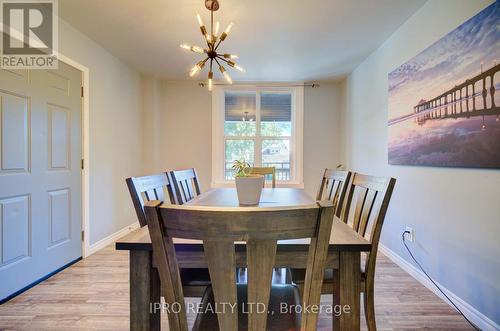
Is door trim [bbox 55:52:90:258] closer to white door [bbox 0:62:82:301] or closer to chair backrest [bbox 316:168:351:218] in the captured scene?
white door [bbox 0:62:82:301]

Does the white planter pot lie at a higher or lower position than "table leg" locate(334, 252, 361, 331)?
higher

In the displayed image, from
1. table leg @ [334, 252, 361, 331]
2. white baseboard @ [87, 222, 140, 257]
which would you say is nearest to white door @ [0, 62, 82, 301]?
white baseboard @ [87, 222, 140, 257]

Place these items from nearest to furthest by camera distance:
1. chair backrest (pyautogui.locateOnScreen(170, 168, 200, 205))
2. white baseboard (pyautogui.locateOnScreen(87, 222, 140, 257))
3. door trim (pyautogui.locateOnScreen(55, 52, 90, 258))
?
chair backrest (pyautogui.locateOnScreen(170, 168, 200, 205)) → door trim (pyautogui.locateOnScreen(55, 52, 90, 258)) → white baseboard (pyautogui.locateOnScreen(87, 222, 140, 257))

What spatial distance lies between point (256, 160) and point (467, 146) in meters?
2.91

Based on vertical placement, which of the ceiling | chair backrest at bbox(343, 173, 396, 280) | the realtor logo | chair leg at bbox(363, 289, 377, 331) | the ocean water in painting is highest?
the ceiling

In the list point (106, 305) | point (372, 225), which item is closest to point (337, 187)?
point (372, 225)

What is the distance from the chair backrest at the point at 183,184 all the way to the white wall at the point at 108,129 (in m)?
1.29

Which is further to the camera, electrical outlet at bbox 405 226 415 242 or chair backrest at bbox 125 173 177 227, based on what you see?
electrical outlet at bbox 405 226 415 242

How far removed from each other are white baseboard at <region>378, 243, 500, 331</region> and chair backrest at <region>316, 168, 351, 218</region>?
102cm

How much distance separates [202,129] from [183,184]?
2.31 metres

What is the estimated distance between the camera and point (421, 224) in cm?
218

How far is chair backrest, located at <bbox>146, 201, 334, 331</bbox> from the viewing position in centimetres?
56

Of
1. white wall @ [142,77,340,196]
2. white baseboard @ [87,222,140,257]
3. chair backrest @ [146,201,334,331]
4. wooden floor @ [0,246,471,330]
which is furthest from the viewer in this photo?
white wall @ [142,77,340,196]

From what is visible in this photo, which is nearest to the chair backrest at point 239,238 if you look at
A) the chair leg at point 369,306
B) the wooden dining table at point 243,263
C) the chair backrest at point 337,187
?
the wooden dining table at point 243,263
